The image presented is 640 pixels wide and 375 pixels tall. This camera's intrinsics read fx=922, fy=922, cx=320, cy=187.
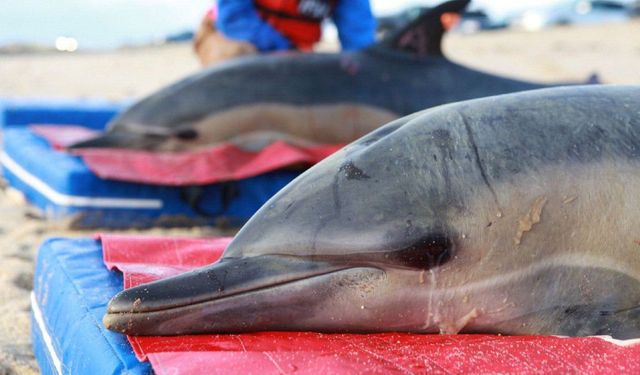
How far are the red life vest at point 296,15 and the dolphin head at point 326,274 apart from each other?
15.8ft

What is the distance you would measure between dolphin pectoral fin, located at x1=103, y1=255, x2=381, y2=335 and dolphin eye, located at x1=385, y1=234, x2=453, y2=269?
14 cm

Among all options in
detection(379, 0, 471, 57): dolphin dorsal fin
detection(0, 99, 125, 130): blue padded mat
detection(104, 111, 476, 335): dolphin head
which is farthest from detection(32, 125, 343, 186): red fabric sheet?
detection(104, 111, 476, 335): dolphin head

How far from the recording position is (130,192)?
5312mm

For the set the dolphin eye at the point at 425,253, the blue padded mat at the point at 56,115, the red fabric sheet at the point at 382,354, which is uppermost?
the dolphin eye at the point at 425,253

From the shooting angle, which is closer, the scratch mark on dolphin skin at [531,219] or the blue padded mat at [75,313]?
the blue padded mat at [75,313]

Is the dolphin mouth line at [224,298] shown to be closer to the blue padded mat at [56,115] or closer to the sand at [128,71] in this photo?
the sand at [128,71]

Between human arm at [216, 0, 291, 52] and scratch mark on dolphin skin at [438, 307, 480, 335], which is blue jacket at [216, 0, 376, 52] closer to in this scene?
human arm at [216, 0, 291, 52]

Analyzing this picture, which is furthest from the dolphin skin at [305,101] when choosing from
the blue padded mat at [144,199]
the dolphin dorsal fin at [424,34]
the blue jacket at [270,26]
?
the blue jacket at [270,26]

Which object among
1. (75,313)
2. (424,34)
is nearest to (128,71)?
(424,34)

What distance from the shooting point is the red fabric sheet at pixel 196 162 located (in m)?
5.24

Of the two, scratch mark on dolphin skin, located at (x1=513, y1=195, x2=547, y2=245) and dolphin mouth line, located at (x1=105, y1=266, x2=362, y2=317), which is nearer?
dolphin mouth line, located at (x1=105, y1=266, x2=362, y2=317)

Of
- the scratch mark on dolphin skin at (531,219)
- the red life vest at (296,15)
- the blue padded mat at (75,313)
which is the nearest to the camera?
the blue padded mat at (75,313)

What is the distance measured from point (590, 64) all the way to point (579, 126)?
1357cm

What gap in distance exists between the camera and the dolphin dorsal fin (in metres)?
5.29
